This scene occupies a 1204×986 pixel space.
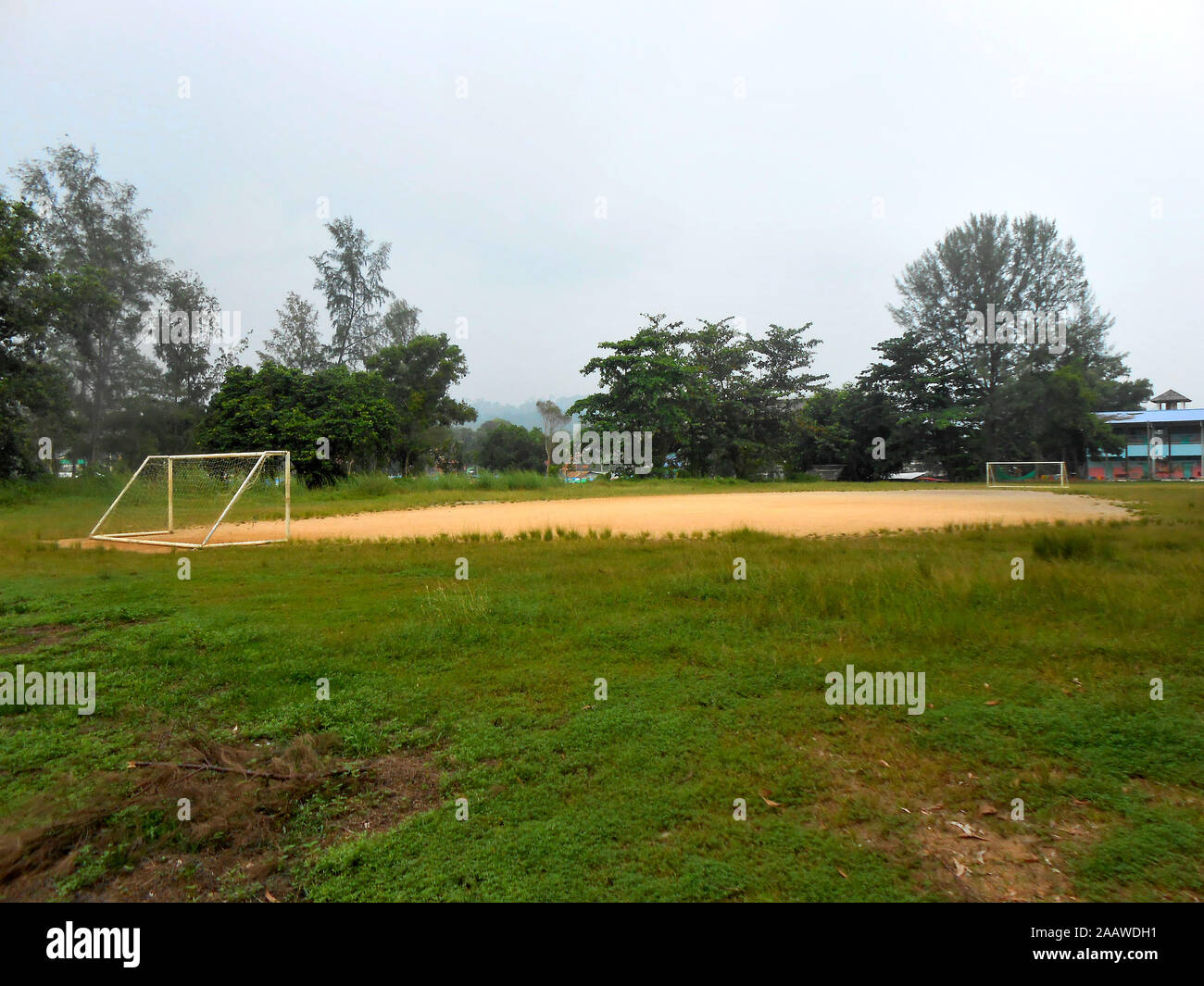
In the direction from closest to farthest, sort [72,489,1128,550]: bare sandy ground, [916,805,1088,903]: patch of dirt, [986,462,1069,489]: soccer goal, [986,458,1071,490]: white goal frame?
1. [916,805,1088,903]: patch of dirt
2. [72,489,1128,550]: bare sandy ground
3. [986,458,1071,490]: white goal frame
4. [986,462,1069,489]: soccer goal

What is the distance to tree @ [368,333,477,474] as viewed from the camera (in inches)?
1401

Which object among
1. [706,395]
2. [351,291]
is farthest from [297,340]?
[706,395]

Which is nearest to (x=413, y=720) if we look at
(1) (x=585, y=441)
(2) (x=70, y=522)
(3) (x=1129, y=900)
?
(3) (x=1129, y=900)

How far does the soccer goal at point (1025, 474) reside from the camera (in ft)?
111

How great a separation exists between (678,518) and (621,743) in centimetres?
1186

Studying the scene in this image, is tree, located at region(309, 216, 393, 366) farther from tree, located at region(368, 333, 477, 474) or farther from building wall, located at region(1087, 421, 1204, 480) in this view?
building wall, located at region(1087, 421, 1204, 480)

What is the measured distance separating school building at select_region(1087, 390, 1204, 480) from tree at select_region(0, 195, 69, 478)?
179ft

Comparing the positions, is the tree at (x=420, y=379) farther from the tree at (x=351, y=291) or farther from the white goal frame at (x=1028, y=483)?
the white goal frame at (x=1028, y=483)

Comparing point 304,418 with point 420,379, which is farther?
point 420,379

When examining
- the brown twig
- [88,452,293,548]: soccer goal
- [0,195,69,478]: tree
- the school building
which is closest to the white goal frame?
the school building

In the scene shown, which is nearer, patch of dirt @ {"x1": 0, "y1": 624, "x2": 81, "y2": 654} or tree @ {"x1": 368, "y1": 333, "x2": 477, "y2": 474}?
patch of dirt @ {"x1": 0, "y1": 624, "x2": 81, "y2": 654}

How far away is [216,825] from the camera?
280 centimetres

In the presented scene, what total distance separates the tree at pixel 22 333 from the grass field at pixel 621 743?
20502 mm

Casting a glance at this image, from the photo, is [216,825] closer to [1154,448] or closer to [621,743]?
[621,743]
